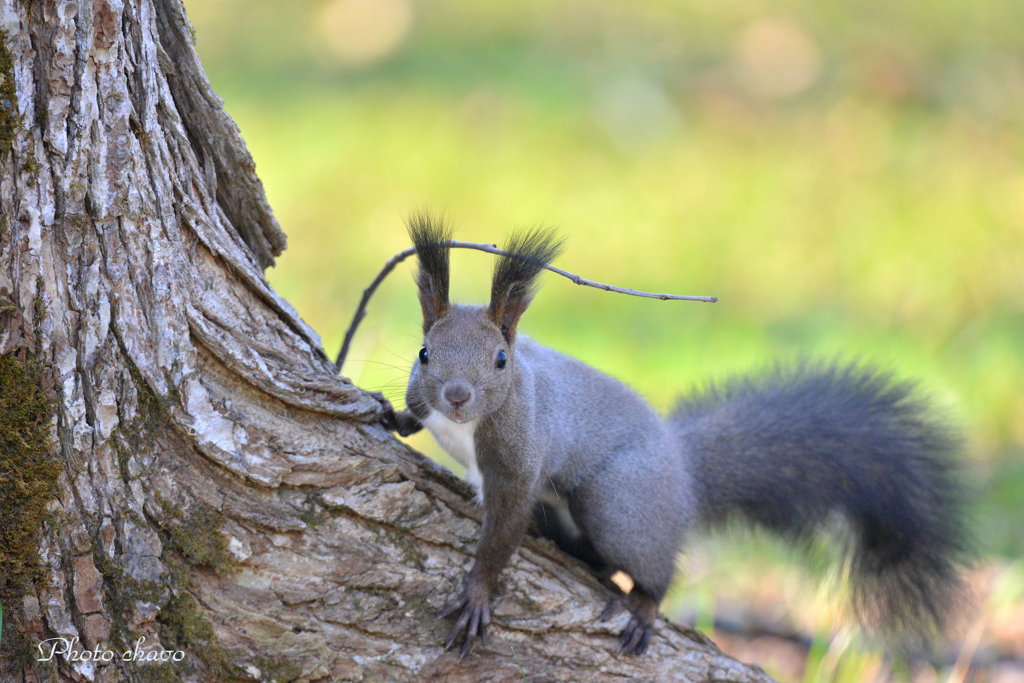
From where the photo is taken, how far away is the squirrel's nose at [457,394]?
72.8 inches

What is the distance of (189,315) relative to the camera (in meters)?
1.61

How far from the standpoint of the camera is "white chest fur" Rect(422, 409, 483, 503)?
2006 millimetres

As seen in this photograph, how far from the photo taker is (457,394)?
1.85 m

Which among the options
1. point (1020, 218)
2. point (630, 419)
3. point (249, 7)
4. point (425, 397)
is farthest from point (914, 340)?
point (249, 7)

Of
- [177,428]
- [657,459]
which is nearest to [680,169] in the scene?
[657,459]

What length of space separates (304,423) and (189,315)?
1.01 ft

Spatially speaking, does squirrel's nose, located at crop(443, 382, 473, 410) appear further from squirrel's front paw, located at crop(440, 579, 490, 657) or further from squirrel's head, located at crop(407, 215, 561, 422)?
squirrel's front paw, located at crop(440, 579, 490, 657)

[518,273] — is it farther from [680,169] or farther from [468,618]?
[680,169]

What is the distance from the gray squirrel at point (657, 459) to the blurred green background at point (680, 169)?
69cm

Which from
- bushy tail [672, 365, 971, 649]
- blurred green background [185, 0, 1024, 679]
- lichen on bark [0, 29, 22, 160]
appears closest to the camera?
lichen on bark [0, 29, 22, 160]

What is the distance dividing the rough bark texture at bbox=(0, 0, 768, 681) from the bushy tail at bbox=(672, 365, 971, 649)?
817mm

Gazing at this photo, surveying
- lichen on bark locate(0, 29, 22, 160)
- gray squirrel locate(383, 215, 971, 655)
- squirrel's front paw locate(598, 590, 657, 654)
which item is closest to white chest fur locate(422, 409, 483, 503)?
gray squirrel locate(383, 215, 971, 655)

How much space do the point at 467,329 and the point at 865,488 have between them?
47.8 inches

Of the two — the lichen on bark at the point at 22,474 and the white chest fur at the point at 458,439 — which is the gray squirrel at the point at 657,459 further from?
the lichen on bark at the point at 22,474
